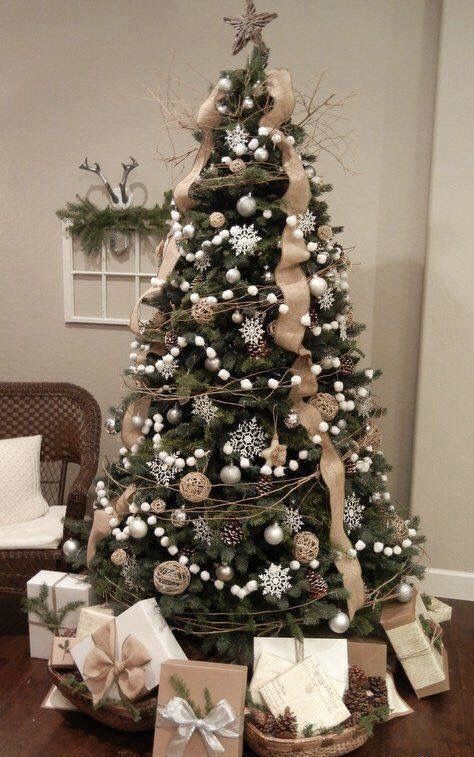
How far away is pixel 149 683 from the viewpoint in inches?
72.6

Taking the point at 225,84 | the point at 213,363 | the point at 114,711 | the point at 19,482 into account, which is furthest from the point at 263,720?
the point at 225,84

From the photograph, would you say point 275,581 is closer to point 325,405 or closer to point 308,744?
point 308,744

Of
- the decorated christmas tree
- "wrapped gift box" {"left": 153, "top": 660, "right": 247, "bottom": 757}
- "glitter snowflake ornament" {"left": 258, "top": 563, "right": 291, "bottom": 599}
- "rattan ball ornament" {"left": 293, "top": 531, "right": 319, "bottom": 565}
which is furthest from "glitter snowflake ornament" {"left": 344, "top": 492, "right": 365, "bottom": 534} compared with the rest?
"wrapped gift box" {"left": 153, "top": 660, "right": 247, "bottom": 757}

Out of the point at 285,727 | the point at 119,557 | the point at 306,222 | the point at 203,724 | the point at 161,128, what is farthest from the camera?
the point at 161,128

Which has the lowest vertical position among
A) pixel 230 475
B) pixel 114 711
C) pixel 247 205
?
pixel 114 711

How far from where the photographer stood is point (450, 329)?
2.62 m

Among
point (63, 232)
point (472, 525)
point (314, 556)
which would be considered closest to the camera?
point (314, 556)

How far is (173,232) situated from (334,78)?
3.87ft

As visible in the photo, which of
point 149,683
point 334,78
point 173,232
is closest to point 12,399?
point 173,232

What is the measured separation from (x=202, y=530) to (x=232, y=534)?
11cm

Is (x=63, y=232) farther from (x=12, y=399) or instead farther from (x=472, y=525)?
(x=472, y=525)

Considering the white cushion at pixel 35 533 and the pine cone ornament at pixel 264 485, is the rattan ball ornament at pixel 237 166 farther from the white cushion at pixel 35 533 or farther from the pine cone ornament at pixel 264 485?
the white cushion at pixel 35 533

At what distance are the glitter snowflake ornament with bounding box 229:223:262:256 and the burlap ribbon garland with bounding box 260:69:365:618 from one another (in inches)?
3.7

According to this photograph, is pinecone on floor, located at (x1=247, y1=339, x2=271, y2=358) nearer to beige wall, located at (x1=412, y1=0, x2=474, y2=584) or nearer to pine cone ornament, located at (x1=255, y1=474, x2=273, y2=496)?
pine cone ornament, located at (x1=255, y1=474, x2=273, y2=496)
